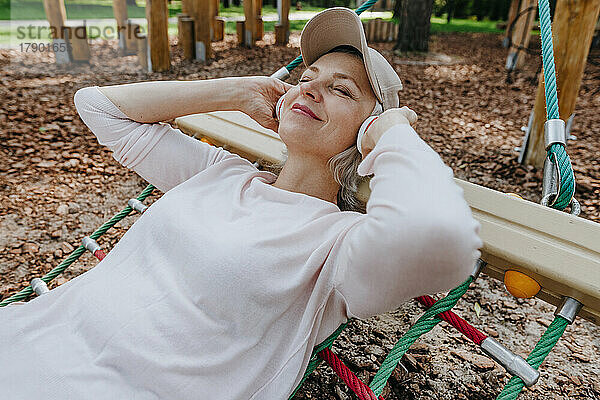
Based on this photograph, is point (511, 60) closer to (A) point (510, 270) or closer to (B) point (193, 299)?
(A) point (510, 270)

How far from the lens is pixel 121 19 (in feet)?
23.2

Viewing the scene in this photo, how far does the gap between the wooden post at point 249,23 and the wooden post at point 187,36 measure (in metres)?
1.59

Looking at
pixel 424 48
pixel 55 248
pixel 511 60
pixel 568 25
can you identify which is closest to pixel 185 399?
pixel 55 248

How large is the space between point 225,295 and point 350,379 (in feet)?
1.69

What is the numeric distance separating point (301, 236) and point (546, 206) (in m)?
0.84

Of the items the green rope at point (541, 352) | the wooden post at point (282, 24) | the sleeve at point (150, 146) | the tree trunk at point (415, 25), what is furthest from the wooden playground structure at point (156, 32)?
the green rope at point (541, 352)

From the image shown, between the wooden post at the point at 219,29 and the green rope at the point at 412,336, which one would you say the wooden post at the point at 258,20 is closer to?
the wooden post at the point at 219,29

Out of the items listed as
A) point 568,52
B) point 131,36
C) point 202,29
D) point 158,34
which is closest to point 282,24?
point 202,29

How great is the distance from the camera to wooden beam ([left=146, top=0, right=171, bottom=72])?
5699 millimetres

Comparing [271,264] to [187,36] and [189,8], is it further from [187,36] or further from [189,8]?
[189,8]

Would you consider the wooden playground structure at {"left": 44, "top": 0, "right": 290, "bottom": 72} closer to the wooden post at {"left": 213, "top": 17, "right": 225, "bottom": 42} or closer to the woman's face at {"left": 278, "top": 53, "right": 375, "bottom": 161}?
the wooden post at {"left": 213, "top": 17, "right": 225, "bottom": 42}

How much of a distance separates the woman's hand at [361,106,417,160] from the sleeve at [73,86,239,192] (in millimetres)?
585

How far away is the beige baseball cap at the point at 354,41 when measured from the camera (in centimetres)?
138

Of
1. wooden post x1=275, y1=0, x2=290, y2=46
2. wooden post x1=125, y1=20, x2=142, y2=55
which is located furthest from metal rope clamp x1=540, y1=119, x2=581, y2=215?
wooden post x1=275, y1=0, x2=290, y2=46
